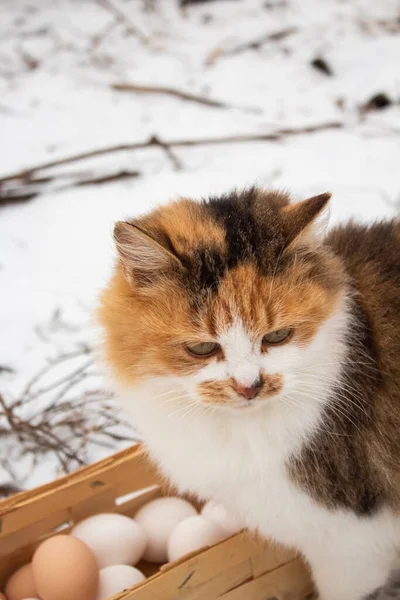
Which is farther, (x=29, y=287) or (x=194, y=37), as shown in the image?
(x=194, y=37)

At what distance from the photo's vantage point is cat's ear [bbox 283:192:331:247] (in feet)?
3.61

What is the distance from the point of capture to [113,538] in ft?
5.05

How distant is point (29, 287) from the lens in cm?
231

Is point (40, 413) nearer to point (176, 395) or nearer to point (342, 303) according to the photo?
point (176, 395)

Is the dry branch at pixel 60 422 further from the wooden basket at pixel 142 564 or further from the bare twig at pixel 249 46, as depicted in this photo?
the bare twig at pixel 249 46

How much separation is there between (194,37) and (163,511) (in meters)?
2.74

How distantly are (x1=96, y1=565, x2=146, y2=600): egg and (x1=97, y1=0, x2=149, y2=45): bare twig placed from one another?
281 centimetres

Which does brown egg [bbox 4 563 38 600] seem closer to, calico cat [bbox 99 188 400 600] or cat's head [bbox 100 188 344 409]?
calico cat [bbox 99 188 400 600]

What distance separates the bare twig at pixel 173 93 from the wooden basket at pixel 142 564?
1.94 metres

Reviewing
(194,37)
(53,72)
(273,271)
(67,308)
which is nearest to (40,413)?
(67,308)

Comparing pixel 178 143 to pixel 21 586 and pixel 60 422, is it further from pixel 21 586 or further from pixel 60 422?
pixel 21 586

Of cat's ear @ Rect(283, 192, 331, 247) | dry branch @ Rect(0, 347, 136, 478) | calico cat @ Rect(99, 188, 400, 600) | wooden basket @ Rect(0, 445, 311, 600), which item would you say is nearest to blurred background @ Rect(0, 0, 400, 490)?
dry branch @ Rect(0, 347, 136, 478)

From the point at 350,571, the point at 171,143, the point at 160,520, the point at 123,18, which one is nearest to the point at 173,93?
the point at 171,143

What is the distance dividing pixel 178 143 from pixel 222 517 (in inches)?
64.2
